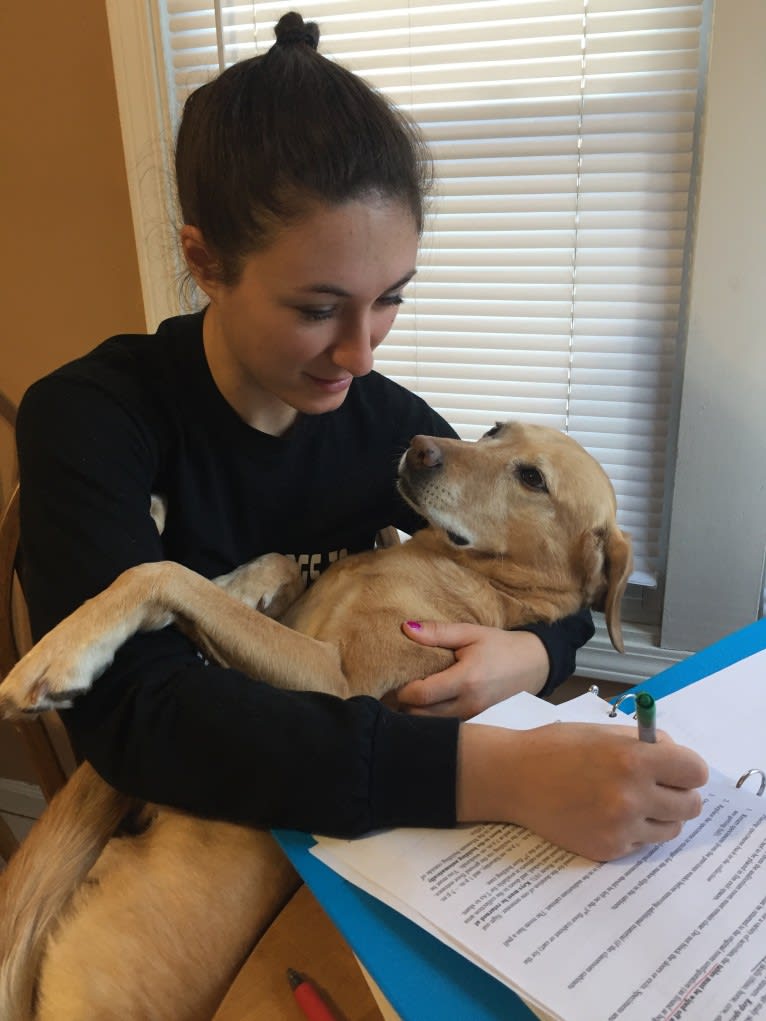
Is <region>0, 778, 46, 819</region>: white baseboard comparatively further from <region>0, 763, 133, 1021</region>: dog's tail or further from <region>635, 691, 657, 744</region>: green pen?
<region>635, 691, 657, 744</region>: green pen

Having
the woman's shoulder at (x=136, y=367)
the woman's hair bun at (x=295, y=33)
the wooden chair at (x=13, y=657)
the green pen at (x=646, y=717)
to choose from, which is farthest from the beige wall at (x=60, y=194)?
the green pen at (x=646, y=717)

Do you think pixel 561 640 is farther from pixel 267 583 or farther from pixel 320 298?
pixel 320 298

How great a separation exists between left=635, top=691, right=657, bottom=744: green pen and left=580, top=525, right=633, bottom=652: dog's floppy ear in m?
0.56

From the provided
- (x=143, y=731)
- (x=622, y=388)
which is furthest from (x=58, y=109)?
(x=143, y=731)

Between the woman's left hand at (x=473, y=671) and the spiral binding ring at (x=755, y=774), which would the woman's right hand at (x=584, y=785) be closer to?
the spiral binding ring at (x=755, y=774)

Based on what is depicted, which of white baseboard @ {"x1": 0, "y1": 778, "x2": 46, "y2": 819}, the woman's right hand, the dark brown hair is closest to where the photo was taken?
the woman's right hand

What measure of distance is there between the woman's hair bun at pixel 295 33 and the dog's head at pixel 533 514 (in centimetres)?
64

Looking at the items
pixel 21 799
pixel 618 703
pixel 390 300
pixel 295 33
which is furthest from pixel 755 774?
pixel 21 799

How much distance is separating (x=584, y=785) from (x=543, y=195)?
1.25 metres

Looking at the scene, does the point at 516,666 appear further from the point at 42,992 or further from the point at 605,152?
the point at 605,152

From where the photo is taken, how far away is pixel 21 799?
7.85 ft

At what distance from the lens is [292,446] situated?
4.13 feet

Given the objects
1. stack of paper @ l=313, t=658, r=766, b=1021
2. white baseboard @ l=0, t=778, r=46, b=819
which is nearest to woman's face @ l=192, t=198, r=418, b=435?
stack of paper @ l=313, t=658, r=766, b=1021

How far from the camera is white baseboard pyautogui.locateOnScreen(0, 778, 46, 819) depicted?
2367 mm
